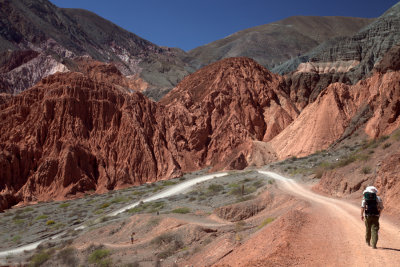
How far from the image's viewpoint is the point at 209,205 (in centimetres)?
2375

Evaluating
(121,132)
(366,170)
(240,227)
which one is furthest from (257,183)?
(121,132)

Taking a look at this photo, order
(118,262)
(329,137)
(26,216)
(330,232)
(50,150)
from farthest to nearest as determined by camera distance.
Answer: (50,150), (329,137), (26,216), (118,262), (330,232)

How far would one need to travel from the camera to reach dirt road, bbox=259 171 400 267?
7387 mm

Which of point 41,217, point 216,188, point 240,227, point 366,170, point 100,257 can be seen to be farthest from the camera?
point 41,217

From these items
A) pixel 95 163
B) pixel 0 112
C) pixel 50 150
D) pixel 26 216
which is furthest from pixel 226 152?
pixel 0 112

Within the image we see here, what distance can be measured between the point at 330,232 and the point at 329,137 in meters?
35.9

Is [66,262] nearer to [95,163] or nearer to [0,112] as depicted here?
[95,163]

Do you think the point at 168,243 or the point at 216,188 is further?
the point at 216,188

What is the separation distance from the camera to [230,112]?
192 ft

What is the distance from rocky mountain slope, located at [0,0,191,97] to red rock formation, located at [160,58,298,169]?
30.9 metres

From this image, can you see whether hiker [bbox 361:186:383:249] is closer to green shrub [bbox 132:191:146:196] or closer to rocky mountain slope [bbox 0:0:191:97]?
green shrub [bbox 132:191:146:196]

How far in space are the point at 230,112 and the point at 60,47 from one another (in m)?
94.6

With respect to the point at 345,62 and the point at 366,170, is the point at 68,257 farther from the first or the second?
the point at 345,62

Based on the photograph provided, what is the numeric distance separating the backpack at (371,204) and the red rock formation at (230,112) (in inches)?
1470
